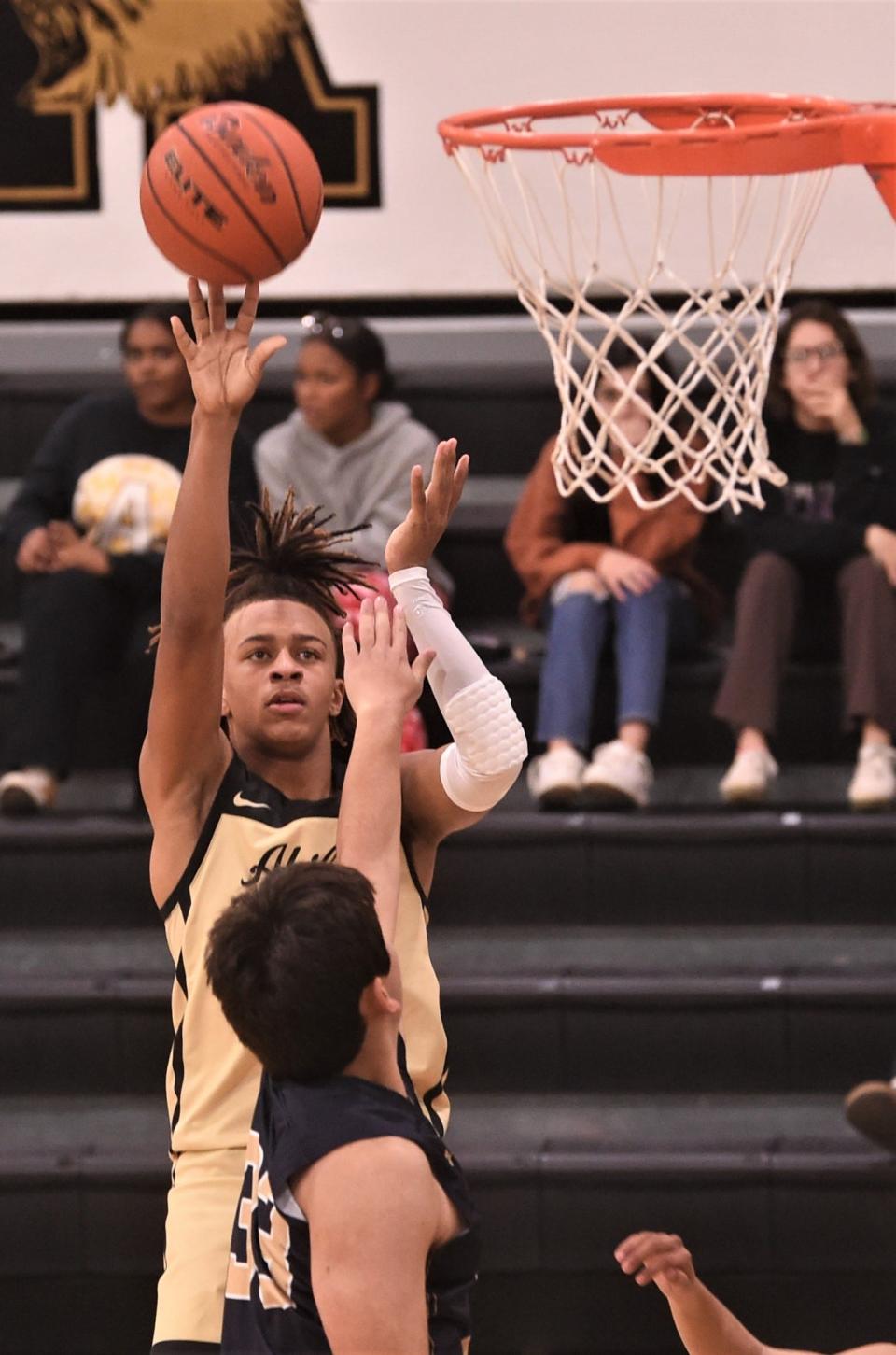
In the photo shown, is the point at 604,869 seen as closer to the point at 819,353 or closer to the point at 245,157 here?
the point at 819,353

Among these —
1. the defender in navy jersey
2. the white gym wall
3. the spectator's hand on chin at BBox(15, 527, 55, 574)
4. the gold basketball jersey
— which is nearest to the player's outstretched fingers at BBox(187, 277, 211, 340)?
the gold basketball jersey

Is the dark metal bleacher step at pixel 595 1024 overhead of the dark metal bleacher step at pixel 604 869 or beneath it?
beneath

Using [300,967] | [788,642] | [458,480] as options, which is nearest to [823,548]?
[788,642]

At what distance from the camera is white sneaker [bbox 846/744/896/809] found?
15.7ft

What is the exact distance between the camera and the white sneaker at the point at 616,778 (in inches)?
190

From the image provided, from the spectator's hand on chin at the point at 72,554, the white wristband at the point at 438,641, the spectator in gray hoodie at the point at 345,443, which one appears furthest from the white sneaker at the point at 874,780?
the white wristband at the point at 438,641

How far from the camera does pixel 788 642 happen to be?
4961mm

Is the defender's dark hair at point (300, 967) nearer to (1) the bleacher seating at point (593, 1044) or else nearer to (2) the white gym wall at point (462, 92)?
(1) the bleacher seating at point (593, 1044)

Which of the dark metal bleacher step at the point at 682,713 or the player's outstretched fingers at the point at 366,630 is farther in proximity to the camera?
the dark metal bleacher step at the point at 682,713

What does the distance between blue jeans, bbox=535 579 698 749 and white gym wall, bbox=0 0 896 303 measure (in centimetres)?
139

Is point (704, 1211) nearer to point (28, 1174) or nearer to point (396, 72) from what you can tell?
point (28, 1174)

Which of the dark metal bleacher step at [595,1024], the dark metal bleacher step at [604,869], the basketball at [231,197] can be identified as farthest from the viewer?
the dark metal bleacher step at [604,869]

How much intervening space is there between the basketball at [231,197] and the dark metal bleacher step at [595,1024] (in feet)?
6.48

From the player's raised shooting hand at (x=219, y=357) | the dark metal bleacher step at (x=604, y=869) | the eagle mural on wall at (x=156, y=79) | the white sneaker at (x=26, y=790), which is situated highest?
the eagle mural on wall at (x=156, y=79)
